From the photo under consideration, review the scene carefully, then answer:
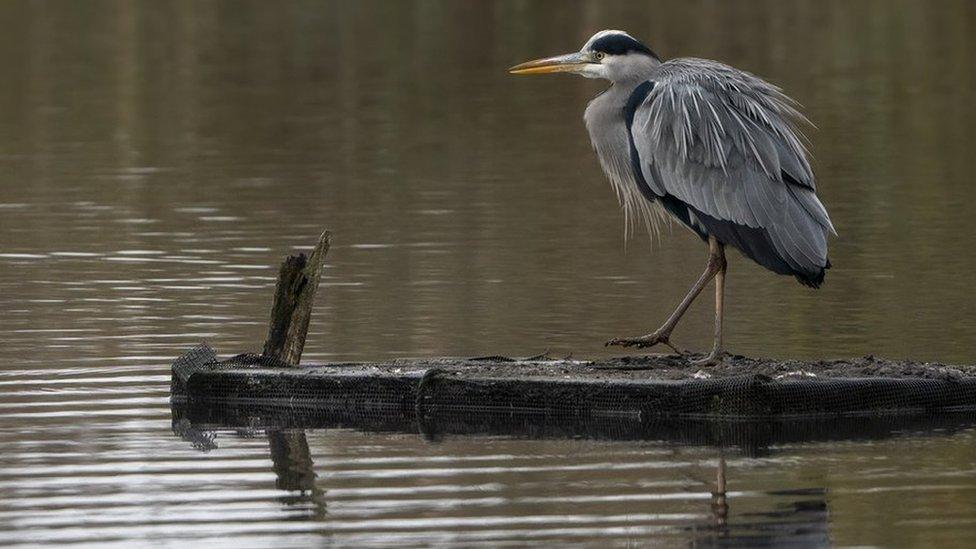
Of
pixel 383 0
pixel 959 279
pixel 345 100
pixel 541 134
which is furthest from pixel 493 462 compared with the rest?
pixel 383 0

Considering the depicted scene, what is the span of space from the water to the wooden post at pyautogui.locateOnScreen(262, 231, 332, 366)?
0.71 meters

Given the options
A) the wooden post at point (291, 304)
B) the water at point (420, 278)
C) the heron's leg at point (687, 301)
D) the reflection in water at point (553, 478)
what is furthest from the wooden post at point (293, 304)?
the heron's leg at point (687, 301)

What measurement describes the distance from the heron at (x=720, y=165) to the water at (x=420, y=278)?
1282 mm

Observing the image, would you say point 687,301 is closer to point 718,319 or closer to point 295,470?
point 718,319

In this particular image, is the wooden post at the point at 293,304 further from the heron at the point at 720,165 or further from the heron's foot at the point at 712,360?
the heron's foot at the point at 712,360

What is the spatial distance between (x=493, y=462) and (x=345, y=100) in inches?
883

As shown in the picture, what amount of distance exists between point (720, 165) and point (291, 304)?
2.36 meters

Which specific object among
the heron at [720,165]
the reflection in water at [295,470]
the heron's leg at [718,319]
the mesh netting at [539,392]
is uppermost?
the heron at [720,165]

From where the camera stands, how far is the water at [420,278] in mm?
9141

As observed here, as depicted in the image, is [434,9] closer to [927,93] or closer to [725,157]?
[927,93]

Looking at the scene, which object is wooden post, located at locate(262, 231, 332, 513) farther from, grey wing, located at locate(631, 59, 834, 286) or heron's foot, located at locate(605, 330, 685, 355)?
grey wing, located at locate(631, 59, 834, 286)

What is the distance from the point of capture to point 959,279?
15.9 meters

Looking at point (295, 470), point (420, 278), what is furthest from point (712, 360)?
point (420, 278)

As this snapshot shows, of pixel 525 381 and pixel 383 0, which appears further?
pixel 383 0
